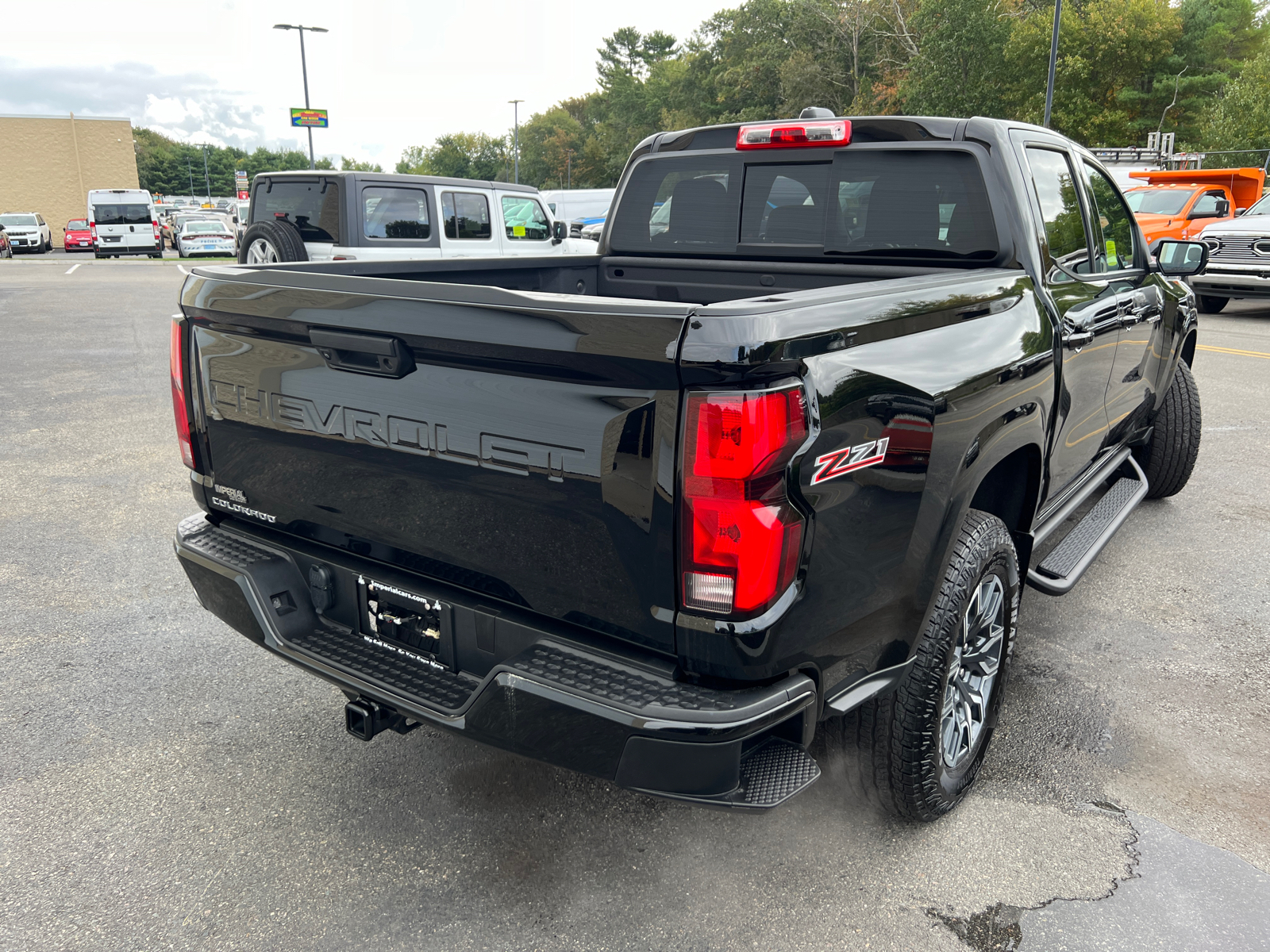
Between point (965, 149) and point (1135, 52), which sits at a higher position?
point (1135, 52)

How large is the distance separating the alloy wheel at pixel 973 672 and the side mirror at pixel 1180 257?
8.52ft

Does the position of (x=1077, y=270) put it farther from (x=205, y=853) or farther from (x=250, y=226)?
(x=250, y=226)

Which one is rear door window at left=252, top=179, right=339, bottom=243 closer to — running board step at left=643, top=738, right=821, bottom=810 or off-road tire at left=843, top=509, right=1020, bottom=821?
off-road tire at left=843, top=509, right=1020, bottom=821

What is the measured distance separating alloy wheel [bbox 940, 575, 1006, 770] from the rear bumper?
0.81 m

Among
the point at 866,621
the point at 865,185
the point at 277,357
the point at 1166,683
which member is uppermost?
the point at 865,185

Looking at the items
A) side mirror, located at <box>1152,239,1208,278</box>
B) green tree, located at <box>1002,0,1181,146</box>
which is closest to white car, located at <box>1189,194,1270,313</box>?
side mirror, located at <box>1152,239,1208,278</box>

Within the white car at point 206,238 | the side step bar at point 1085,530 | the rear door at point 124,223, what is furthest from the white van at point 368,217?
the rear door at point 124,223

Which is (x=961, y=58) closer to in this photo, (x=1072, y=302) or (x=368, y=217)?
(x=368, y=217)

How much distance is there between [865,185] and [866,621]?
1971 millimetres

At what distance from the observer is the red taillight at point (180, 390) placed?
111 inches

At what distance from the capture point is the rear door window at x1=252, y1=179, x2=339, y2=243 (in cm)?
1047

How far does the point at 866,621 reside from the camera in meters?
2.20

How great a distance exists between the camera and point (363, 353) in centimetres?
227

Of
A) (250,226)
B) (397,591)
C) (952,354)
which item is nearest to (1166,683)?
(952,354)
